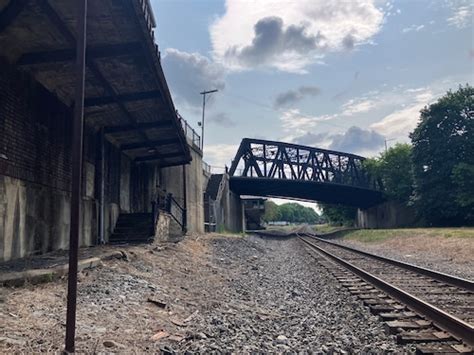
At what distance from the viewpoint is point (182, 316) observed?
6.90 meters

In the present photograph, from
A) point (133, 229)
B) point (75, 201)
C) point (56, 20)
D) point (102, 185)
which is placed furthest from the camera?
point (133, 229)

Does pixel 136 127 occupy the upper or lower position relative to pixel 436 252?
upper

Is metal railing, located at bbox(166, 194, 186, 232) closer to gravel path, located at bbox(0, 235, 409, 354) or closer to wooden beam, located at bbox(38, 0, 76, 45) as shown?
gravel path, located at bbox(0, 235, 409, 354)

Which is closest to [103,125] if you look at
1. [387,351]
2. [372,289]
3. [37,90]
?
[37,90]

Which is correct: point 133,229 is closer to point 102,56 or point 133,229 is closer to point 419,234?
point 102,56

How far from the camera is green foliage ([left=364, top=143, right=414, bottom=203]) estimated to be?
5228 cm

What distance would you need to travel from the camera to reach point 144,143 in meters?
18.6

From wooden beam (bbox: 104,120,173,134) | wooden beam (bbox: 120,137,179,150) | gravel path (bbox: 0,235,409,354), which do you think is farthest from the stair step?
gravel path (bbox: 0,235,409,354)

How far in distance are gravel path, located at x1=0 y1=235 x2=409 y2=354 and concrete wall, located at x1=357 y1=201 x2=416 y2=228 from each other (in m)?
44.0

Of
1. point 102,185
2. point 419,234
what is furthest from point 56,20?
point 419,234

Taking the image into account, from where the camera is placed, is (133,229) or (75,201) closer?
(75,201)

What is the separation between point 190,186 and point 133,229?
11.4 meters

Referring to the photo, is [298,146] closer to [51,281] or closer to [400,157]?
[400,157]

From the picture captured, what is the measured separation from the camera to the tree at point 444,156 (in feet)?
135
